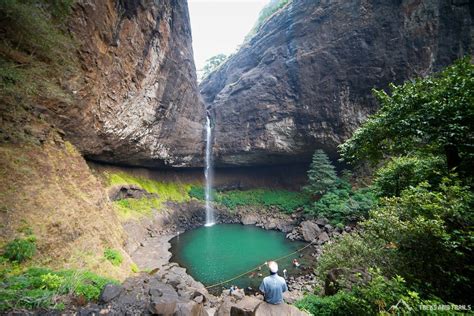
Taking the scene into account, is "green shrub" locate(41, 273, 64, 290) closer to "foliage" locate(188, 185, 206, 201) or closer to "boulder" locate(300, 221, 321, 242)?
"boulder" locate(300, 221, 321, 242)

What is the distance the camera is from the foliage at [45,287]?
411 centimetres

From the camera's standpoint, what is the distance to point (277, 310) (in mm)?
3613

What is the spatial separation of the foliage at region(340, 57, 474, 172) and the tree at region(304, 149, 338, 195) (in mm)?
14165

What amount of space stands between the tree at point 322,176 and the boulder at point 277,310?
17941mm

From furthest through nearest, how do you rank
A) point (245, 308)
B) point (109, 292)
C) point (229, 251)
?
1. point (229, 251)
2. point (109, 292)
3. point (245, 308)

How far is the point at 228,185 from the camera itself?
94.2 feet

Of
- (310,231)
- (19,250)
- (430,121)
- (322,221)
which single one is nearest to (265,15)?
(322,221)

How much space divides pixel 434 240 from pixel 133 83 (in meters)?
16.5

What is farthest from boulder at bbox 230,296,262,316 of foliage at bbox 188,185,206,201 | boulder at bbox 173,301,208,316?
foliage at bbox 188,185,206,201

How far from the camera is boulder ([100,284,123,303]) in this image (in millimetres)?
5062

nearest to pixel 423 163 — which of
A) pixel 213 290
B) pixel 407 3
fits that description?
pixel 213 290

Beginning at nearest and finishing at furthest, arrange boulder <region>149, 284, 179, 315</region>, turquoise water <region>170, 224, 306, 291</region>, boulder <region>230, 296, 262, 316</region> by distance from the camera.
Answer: boulder <region>230, 296, 262, 316</region> < boulder <region>149, 284, 179, 315</region> < turquoise water <region>170, 224, 306, 291</region>

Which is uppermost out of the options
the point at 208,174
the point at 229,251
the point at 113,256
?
the point at 208,174

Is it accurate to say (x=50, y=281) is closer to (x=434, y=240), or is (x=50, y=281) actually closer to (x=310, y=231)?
(x=434, y=240)
